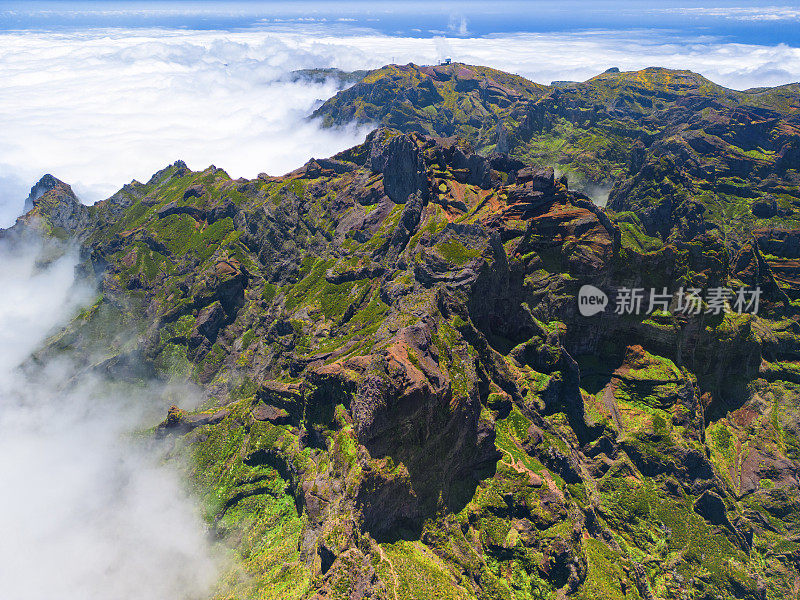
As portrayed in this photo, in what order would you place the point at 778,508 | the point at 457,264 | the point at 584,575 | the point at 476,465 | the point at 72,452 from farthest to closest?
1. the point at 72,452
2. the point at 457,264
3. the point at 778,508
4. the point at 476,465
5. the point at 584,575

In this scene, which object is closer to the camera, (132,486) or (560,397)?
(560,397)

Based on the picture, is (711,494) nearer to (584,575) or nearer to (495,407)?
(584,575)

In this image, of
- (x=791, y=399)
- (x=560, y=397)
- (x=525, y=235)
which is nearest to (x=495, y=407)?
(x=560, y=397)

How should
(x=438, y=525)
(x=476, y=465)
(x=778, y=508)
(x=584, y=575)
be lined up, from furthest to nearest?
1. (x=778, y=508)
2. (x=476, y=465)
3. (x=584, y=575)
4. (x=438, y=525)

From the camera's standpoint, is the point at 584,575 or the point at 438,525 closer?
the point at 438,525

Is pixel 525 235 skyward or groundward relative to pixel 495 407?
skyward

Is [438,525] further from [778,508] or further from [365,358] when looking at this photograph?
[778,508]

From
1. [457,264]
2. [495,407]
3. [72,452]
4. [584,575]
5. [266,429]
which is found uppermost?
[457,264]

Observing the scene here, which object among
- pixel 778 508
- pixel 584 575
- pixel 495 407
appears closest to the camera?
pixel 584 575

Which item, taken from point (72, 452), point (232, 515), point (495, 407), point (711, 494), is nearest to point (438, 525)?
point (495, 407)
